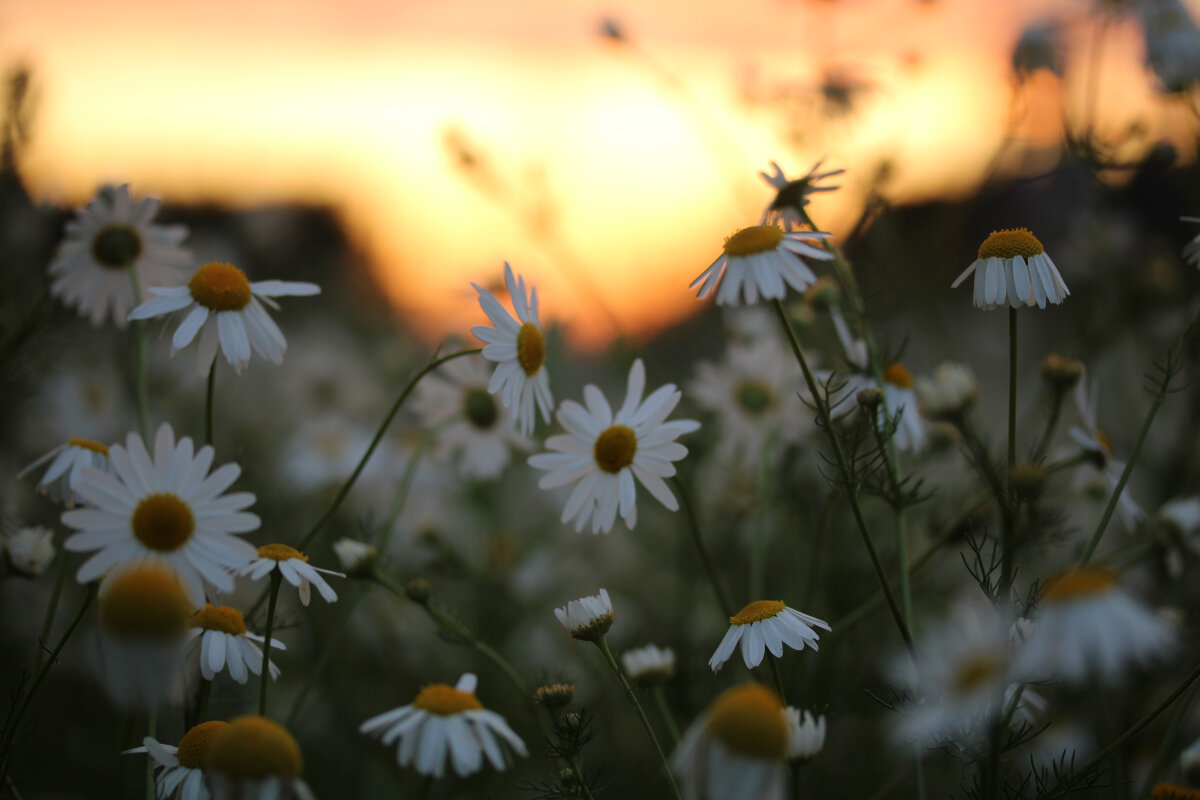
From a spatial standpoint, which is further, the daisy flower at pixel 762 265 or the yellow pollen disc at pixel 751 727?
the daisy flower at pixel 762 265

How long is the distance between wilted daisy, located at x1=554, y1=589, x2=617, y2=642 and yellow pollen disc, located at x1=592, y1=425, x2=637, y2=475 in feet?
0.57

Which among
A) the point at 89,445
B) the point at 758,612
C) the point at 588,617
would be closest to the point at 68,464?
the point at 89,445

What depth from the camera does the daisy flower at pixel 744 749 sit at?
0.56 m

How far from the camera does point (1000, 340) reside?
3.66 metres

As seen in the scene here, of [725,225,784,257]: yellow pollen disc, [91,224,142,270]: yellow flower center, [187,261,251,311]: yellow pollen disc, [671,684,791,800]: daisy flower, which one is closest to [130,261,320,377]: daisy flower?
[187,261,251,311]: yellow pollen disc

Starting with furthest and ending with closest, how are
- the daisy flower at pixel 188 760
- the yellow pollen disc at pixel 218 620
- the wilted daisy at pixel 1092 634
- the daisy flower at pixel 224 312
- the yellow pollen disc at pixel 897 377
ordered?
the yellow pollen disc at pixel 897 377 < the daisy flower at pixel 224 312 < the yellow pollen disc at pixel 218 620 < the daisy flower at pixel 188 760 < the wilted daisy at pixel 1092 634

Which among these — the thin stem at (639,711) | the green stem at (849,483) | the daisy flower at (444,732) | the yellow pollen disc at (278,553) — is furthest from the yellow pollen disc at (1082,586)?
the yellow pollen disc at (278,553)

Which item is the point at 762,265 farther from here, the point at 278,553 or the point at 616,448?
the point at 278,553

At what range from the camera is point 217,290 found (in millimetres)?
948

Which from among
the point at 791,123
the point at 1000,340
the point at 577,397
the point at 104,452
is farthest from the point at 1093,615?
the point at 1000,340

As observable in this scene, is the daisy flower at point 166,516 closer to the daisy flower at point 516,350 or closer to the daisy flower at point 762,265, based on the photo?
the daisy flower at point 516,350

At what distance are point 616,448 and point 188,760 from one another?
0.53 meters

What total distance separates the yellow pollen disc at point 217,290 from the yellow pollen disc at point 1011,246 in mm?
852

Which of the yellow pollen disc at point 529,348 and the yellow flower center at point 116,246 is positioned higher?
the yellow flower center at point 116,246
